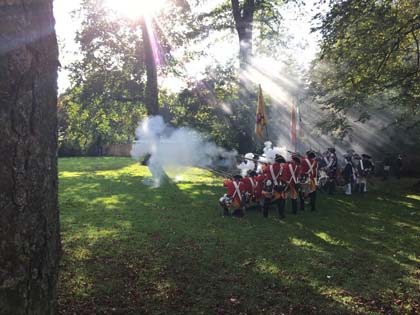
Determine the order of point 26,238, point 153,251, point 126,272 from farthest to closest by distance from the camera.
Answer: point 153,251, point 126,272, point 26,238

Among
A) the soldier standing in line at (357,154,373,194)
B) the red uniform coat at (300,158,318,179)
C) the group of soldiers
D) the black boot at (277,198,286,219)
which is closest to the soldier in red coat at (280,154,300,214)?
the group of soldiers

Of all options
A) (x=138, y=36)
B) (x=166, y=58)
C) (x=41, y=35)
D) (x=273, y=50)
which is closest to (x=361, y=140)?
(x=166, y=58)

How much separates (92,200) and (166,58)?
1814cm

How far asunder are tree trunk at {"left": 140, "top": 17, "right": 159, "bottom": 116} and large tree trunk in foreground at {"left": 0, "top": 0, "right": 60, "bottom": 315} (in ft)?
85.0

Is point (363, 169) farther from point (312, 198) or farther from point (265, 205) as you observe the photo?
point (265, 205)

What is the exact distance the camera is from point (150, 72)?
1137 inches

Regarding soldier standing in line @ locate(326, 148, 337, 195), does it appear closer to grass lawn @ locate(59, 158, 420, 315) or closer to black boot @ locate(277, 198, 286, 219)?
grass lawn @ locate(59, 158, 420, 315)

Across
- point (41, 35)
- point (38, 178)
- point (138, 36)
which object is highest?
point (138, 36)

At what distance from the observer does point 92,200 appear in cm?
1611

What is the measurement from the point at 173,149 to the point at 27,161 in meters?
19.0

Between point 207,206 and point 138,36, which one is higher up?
point 138,36

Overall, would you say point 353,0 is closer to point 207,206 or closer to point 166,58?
point 207,206

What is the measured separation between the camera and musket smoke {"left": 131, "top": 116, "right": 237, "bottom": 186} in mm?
21562

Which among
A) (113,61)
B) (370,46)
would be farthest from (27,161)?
(113,61)
